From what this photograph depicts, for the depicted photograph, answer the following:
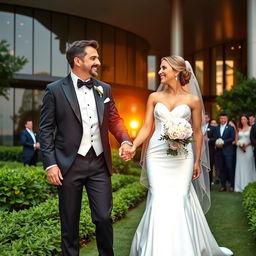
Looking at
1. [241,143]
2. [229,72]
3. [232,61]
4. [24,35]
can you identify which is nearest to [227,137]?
[241,143]

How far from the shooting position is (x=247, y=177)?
12.1 metres

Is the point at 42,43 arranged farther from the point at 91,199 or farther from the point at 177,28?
the point at 91,199

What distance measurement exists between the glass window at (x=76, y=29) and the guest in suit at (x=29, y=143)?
40.7 feet

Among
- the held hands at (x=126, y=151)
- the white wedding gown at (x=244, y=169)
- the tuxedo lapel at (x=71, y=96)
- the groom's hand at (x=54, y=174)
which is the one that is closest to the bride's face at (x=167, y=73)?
the held hands at (x=126, y=151)

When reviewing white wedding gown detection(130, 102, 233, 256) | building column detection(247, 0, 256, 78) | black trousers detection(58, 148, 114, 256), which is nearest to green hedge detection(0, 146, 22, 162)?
building column detection(247, 0, 256, 78)

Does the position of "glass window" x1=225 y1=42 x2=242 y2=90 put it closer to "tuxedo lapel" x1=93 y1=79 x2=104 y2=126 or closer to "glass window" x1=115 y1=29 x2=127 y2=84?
"glass window" x1=115 y1=29 x2=127 y2=84

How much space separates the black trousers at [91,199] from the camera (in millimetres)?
4031

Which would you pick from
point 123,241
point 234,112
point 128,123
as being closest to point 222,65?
point 128,123

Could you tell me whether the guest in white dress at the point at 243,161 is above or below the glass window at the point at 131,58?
below

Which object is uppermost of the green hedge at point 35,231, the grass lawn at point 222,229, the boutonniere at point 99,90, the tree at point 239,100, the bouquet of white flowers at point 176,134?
the tree at point 239,100

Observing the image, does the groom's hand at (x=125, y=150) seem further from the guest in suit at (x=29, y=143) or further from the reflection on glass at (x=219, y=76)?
the reflection on glass at (x=219, y=76)

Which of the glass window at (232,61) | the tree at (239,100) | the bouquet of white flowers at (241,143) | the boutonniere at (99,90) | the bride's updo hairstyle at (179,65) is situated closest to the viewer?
the boutonniere at (99,90)

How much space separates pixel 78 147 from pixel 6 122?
21.7 meters

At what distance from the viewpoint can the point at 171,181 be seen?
4.88 m
